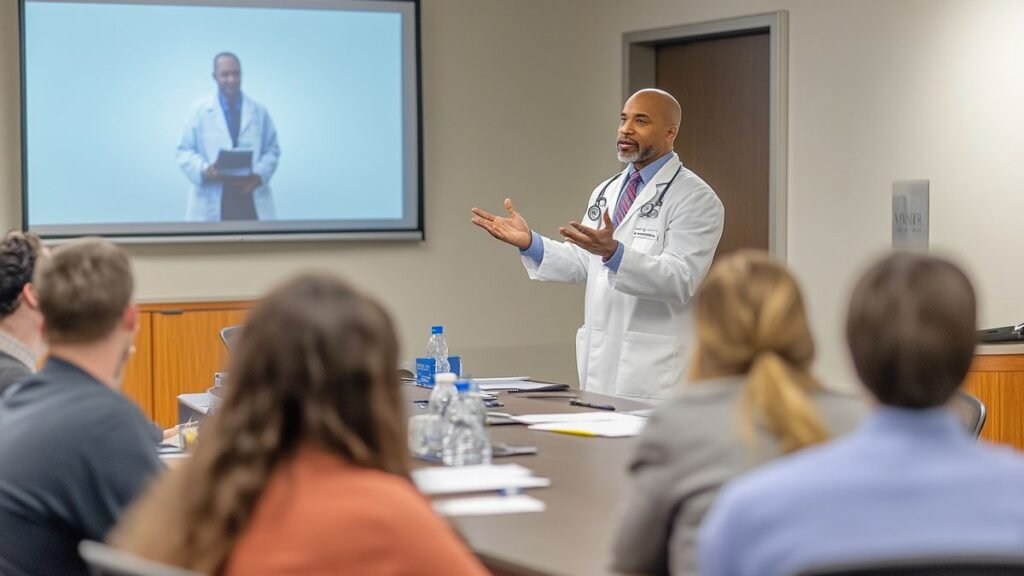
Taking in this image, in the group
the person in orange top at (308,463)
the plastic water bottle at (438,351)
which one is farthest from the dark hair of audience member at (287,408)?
the plastic water bottle at (438,351)

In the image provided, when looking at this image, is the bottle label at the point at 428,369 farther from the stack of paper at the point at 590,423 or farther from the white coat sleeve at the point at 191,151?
the white coat sleeve at the point at 191,151

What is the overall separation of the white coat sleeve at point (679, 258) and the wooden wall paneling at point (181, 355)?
2459 millimetres

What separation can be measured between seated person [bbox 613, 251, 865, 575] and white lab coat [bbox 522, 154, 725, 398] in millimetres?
2483

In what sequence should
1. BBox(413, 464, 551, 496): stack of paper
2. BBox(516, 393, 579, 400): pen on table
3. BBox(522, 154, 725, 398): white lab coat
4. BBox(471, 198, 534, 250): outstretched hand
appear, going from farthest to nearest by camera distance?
1. BBox(471, 198, 534, 250): outstretched hand
2. BBox(522, 154, 725, 398): white lab coat
3. BBox(516, 393, 579, 400): pen on table
4. BBox(413, 464, 551, 496): stack of paper

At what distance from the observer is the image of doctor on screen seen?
6.61m

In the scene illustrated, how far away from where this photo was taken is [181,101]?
6566 mm

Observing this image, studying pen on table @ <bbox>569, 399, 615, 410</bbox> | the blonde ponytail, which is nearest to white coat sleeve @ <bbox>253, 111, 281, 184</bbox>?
pen on table @ <bbox>569, 399, 615, 410</bbox>

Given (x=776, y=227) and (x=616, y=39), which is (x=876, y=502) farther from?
(x=616, y=39)

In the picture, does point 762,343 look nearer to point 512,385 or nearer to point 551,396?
point 551,396

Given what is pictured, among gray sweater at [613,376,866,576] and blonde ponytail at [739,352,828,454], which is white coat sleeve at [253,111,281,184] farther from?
blonde ponytail at [739,352,828,454]

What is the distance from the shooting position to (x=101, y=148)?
21.1 feet

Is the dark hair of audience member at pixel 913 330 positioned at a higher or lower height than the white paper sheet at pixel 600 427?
higher

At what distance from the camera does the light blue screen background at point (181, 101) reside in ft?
20.8

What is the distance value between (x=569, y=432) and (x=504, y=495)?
2.52 ft
